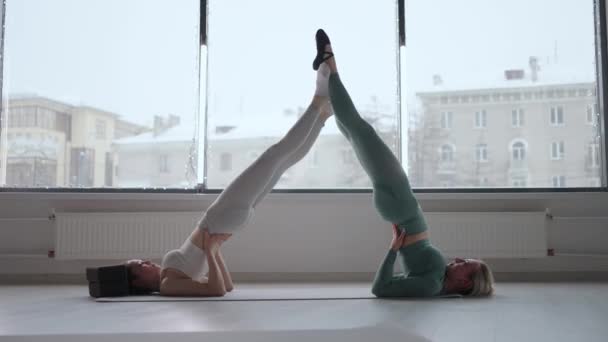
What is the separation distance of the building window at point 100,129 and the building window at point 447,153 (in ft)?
8.63

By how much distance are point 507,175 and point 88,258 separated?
3176 millimetres

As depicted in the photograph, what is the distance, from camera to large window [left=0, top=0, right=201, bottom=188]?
4879mm

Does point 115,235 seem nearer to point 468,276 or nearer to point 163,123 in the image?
point 163,123

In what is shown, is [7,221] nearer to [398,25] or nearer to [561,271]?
[398,25]

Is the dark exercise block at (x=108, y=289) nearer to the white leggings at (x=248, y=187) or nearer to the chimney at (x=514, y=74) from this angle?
the white leggings at (x=248, y=187)

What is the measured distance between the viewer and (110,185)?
479 centimetres

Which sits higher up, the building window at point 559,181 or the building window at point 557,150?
the building window at point 557,150

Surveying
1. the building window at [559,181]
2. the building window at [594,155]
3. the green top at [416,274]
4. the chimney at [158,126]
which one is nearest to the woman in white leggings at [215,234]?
the green top at [416,274]

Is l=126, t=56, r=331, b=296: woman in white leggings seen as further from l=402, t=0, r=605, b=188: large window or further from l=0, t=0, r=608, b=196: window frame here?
l=402, t=0, r=605, b=188: large window

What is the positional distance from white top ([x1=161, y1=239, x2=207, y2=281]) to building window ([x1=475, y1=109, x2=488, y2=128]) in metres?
2.62

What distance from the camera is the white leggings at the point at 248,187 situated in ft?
11.1

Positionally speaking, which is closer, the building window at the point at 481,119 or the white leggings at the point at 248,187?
the white leggings at the point at 248,187

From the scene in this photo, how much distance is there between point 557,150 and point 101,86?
3.58m

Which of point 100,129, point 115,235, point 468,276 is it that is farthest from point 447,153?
point 100,129
